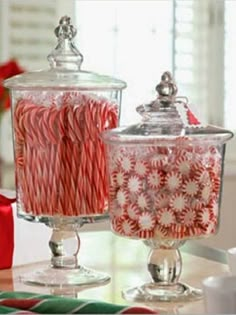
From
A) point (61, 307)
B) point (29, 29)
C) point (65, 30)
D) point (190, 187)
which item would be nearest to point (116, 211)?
point (190, 187)

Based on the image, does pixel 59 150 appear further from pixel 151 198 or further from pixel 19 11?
pixel 19 11

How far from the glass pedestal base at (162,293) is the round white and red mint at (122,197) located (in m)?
0.14

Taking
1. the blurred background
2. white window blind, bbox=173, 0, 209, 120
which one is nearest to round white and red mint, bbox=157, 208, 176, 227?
the blurred background

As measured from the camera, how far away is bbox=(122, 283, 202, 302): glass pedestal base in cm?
121

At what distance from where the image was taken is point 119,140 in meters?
1.20

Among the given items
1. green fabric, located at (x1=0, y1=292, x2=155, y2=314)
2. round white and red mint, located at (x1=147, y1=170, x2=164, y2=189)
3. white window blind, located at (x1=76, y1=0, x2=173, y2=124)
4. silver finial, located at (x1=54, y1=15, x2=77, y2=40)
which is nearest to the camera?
green fabric, located at (x1=0, y1=292, x2=155, y2=314)

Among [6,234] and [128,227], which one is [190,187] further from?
[6,234]

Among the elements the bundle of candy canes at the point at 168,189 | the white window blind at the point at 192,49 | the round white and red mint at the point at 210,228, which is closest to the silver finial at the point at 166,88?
the bundle of candy canes at the point at 168,189

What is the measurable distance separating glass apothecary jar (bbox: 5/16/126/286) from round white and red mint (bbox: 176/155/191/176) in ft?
0.63

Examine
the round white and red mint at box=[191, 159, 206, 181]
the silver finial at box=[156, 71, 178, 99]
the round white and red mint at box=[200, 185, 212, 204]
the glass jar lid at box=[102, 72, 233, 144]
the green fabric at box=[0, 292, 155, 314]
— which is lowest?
the green fabric at box=[0, 292, 155, 314]

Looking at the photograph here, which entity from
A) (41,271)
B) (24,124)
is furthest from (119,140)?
(41,271)

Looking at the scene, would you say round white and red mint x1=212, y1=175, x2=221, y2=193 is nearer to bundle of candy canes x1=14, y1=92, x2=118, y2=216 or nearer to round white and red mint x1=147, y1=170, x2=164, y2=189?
round white and red mint x1=147, y1=170, x2=164, y2=189

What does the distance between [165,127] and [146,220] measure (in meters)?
0.14

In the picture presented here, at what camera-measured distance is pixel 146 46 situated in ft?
11.7
